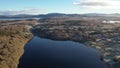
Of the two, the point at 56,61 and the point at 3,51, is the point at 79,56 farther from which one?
the point at 3,51

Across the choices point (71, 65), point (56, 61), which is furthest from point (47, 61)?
point (71, 65)

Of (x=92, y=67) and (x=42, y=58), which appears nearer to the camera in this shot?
(x=92, y=67)

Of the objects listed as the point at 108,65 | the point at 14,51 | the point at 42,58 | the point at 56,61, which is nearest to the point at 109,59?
the point at 108,65

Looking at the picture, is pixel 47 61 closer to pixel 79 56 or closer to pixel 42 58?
pixel 42 58

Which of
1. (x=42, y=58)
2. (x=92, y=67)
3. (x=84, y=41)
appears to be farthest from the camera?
(x=84, y=41)

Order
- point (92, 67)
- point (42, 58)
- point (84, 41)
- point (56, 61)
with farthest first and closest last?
point (84, 41) < point (42, 58) < point (56, 61) < point (92, 67)

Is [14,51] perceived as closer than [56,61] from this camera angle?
No

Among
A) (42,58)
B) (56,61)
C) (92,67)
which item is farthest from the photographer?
(42,58)

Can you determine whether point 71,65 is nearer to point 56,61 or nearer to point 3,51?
point 56,61
